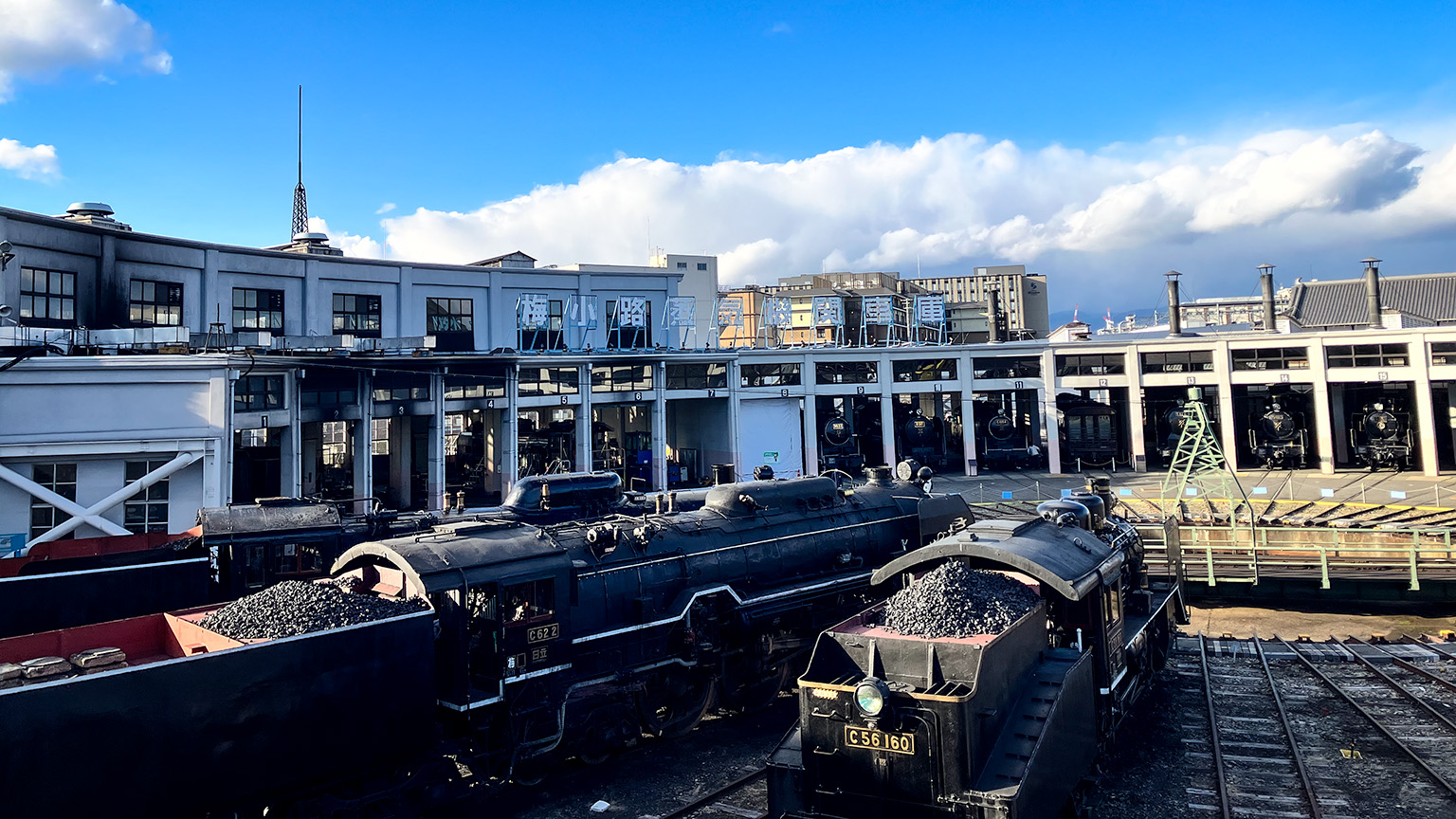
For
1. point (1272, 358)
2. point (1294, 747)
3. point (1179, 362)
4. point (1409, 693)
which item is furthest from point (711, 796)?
point (1272, 358)

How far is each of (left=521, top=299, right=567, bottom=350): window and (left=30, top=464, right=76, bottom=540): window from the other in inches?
852

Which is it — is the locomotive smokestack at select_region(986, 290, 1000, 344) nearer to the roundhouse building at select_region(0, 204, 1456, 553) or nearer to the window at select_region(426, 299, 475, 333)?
the roundhouse building at select_region(0, 204, 1456, 553)

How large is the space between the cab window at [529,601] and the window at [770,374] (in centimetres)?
3466

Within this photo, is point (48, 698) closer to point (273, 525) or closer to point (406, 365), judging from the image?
point (273, 525)

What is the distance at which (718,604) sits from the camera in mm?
15789

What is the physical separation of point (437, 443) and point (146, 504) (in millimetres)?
12450

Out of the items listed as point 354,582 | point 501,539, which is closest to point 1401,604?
point 501,539

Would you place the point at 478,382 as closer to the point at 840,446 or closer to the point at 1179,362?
the point at 840,446

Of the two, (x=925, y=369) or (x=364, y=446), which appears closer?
(x=364, y=446)

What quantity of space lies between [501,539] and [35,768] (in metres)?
6.48

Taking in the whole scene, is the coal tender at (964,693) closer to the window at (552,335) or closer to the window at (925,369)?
the window at (552,335)

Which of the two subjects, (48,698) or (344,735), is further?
(344,735)

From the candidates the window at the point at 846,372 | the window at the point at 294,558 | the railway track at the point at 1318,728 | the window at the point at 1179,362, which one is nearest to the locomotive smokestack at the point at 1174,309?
the window at the point at 1179,362

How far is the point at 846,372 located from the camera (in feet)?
163
